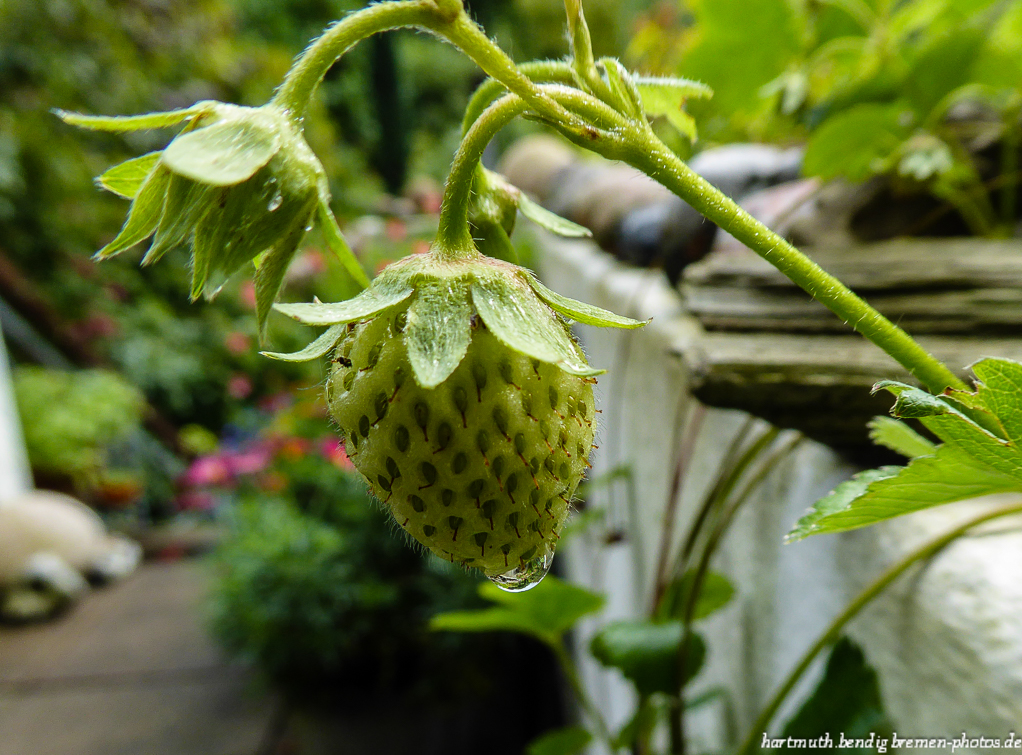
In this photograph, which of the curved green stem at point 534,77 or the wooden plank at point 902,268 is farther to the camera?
the wooden plank at point 902,268

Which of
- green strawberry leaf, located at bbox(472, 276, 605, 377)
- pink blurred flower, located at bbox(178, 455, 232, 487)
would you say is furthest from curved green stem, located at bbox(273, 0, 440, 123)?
pink blurred flower, located at bbox(178, 455, 232, 487)

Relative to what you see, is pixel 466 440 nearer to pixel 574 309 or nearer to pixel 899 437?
pixel 574 309

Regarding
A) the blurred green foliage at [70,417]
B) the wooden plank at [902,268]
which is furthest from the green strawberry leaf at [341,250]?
the blurred green foliage at [70,417]

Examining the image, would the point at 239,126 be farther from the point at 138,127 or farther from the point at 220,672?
the point at 220,672

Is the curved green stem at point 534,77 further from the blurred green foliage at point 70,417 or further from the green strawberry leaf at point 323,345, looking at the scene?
the blurred green foliage at point 70,417

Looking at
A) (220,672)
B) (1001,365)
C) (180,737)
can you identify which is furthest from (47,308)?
(1001,365)

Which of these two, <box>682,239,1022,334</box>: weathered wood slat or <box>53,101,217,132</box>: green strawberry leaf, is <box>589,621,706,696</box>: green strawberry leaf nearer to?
<box>682,239,1022,334</box>: weathered wood slat
